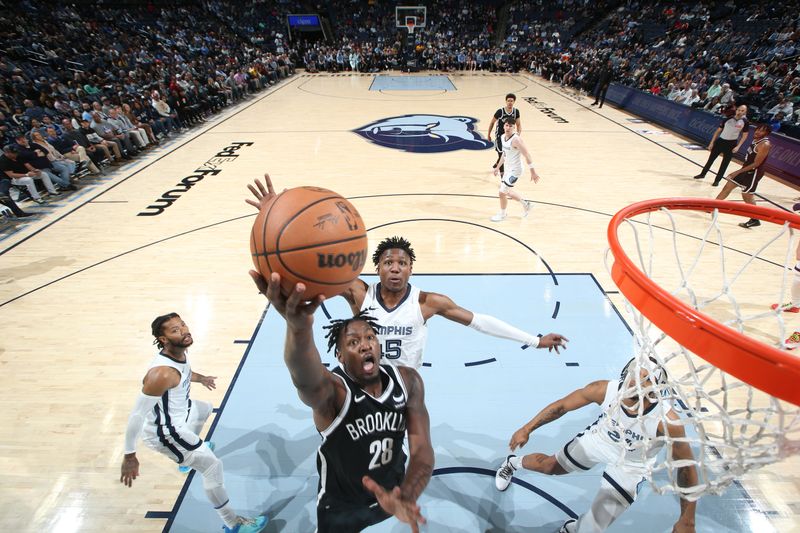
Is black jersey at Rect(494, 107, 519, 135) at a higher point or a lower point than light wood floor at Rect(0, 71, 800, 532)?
higher

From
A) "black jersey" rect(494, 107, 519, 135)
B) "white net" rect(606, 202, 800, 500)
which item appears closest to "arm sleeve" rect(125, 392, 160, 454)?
"white net" rect(606, 202, 800, 500)

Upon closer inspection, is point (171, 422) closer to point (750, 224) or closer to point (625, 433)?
Result: point (625, 433)

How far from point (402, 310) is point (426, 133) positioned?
33.7 ft

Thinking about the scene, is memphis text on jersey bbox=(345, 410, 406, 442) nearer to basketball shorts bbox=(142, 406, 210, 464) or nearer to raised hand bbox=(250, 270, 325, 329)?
raised hand bbox=(250, 270, 325, 329)

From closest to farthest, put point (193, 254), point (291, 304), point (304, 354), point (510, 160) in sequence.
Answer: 1. point (291, 304)
2. point (304, 354)
3. point (193, 254)
4. point (510, 160)

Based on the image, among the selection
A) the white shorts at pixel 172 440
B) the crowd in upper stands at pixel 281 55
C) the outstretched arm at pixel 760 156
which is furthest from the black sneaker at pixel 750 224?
the white shorts at pixel 172 440

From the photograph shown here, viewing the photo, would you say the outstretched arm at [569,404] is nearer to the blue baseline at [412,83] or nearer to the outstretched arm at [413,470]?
the outstretched arm at [413,470]

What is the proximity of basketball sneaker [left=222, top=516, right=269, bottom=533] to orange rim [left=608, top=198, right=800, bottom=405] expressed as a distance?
265 centimetres

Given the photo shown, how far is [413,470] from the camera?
1953 mm

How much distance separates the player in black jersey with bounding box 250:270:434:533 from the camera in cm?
201

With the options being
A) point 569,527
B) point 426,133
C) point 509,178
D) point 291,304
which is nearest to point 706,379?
point 569,527

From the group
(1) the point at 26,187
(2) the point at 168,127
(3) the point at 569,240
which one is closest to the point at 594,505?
(3) the point at 569,240

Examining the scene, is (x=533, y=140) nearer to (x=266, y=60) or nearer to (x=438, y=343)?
(x=438, y=343)

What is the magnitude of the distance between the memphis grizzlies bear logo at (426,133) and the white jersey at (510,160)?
13.7 ft
